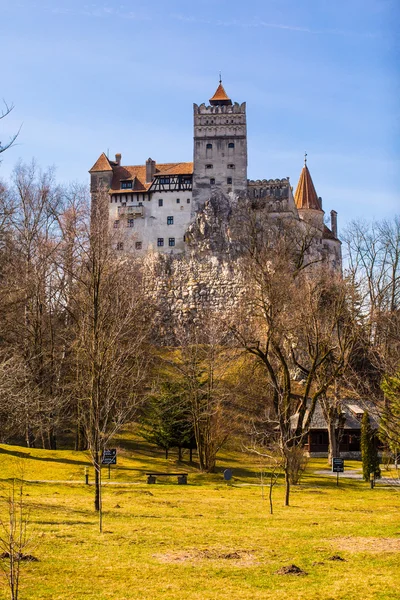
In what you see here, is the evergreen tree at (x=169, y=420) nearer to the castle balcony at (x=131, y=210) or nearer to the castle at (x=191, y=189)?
the castle at (x=191, y=189)

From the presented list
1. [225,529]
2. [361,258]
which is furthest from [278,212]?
[225,529]

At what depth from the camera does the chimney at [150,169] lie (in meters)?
82.5

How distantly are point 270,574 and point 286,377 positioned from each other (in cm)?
2312

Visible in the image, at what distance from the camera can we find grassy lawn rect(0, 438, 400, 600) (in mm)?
12922

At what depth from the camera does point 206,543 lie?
17.1 metres

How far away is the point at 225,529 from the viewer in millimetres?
19234

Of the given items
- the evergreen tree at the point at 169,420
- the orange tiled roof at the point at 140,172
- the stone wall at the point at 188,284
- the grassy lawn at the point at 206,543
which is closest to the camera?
the grassy lawn at the point at 206,543

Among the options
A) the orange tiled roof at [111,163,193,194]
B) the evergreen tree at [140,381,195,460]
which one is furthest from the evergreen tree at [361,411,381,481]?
the orange tiled roof at [111,163,193,194]

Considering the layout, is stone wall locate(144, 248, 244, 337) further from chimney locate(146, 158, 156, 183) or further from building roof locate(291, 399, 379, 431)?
building roof locate(291, 399, 379, 431)

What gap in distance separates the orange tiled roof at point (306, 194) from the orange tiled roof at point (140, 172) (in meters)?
15.2

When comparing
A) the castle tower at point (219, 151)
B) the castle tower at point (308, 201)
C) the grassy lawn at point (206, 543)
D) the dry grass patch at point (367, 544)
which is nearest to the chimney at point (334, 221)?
the castle tower at point (308, 201)

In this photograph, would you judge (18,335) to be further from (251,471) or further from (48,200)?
(251,471)

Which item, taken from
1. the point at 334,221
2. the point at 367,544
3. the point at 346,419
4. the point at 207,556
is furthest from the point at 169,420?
the point at 334,221

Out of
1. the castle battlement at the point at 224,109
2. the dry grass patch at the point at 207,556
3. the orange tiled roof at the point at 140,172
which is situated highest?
the castle battlement at the point at 224,109
